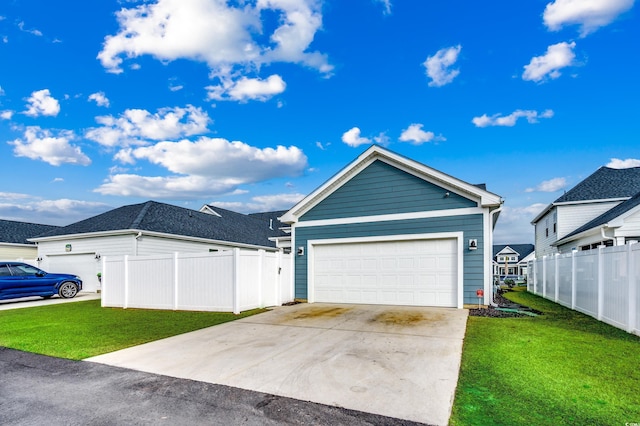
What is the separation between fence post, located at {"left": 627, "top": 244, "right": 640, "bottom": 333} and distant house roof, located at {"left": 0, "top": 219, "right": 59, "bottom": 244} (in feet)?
102

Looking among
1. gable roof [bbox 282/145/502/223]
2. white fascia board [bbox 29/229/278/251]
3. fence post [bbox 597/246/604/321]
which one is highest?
gable roof [bbox 282/145/502/223]

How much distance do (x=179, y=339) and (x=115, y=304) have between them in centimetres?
727

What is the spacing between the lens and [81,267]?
1833cm

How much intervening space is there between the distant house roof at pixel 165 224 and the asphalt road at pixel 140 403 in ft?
42.4

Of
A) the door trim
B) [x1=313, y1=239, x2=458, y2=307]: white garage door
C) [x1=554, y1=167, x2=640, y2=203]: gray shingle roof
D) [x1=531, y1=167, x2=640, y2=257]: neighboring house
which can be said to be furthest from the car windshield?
[x1=554, y1=167, x2=640, y2=203]: gray shingle roof

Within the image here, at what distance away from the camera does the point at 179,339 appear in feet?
23.6

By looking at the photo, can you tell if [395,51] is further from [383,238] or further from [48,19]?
[48,19]

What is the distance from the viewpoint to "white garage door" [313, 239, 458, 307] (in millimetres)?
11219

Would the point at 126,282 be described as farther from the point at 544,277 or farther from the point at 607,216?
the point at 607,216

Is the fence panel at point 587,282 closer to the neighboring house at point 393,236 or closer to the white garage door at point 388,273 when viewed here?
the neighboring house at point 393,236

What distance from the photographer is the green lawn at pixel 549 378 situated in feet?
11.0

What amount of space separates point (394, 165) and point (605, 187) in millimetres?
16559

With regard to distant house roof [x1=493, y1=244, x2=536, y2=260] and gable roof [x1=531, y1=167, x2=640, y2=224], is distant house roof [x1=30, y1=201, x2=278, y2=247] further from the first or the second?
distant house roof [x1=493, y1=244, x2=536, y2=260]

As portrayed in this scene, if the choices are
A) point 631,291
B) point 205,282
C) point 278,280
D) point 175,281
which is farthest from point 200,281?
point 631,291
